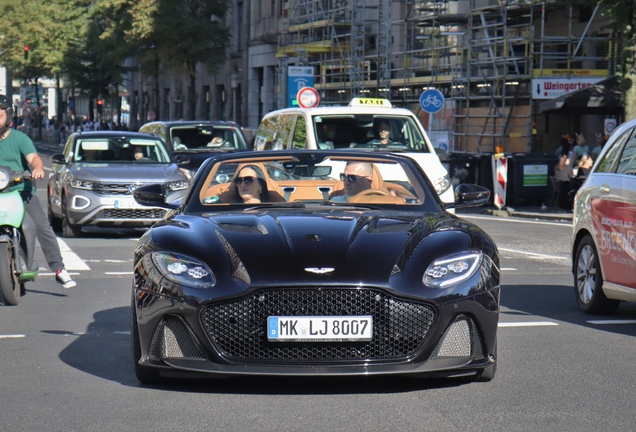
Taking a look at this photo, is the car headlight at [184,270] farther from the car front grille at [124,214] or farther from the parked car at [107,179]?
the car front grille at [124,214]

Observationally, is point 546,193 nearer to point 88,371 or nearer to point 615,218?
point 615,218

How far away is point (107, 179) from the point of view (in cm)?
1697

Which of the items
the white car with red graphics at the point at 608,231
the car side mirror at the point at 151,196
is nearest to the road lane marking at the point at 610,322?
the white car with red graphics at the point at 608,231

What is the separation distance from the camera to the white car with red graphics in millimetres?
8898

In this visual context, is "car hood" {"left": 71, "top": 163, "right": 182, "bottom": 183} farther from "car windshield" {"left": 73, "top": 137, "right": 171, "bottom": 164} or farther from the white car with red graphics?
the white car with red graphics

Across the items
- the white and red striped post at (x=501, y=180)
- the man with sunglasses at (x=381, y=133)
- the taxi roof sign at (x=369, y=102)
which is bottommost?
the white and red striped post at (x=501, y=180)

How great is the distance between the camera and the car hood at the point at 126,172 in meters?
17.0

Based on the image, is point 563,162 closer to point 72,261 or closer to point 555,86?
point 555,86

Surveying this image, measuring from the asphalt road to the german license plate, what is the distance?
355mm

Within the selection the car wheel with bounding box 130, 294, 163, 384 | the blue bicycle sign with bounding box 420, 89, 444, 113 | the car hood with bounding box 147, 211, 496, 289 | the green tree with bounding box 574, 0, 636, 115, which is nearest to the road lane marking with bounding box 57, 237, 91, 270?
the car hood with bounding box 147, 211, 496, 289

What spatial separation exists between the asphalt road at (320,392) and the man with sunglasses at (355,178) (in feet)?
4.35

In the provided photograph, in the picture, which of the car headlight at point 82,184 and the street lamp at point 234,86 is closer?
the car headlight at point 82,184

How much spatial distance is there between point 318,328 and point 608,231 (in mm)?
A: 4250

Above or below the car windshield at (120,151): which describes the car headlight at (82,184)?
below
